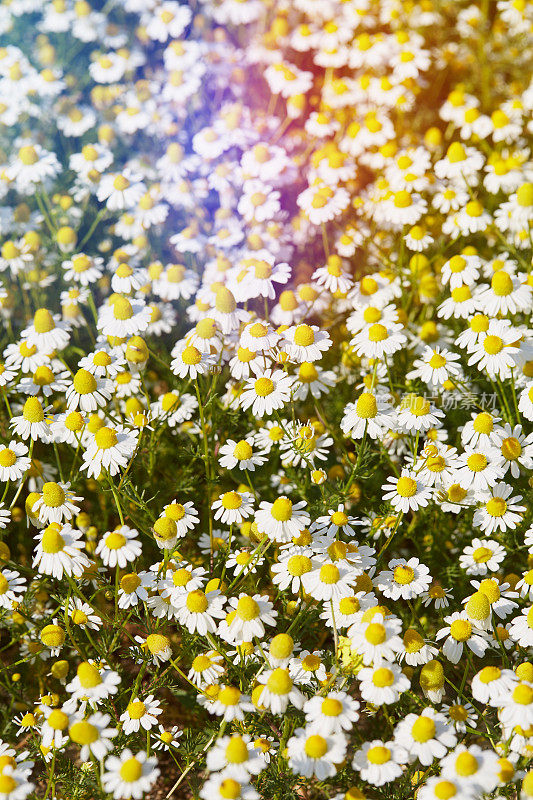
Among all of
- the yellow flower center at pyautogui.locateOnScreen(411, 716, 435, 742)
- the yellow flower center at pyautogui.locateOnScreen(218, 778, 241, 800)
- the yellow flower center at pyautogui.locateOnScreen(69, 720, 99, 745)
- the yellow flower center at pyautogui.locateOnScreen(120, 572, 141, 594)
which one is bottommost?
the yellow flower center at pyautogui.locateOnScreen(69, 720, 99, 745)

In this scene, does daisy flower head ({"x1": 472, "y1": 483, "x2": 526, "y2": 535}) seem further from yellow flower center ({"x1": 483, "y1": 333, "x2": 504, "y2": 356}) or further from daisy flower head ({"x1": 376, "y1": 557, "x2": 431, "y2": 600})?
yellow flower center ({"x1": 483, "y1": 333, "x2": 504, "y2": 356})

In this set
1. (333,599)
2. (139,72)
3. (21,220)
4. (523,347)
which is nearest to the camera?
(333,599)

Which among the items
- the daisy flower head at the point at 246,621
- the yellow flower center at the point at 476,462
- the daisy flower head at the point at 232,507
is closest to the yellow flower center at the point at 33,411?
the daisy flower head at the point at 232,507

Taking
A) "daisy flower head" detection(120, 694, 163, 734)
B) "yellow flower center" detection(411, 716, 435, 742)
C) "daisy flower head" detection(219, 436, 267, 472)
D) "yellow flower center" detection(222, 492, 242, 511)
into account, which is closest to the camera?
"yellow flower center" detection(411, 716, 435, 742)

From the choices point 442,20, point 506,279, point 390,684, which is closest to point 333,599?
point 390,684

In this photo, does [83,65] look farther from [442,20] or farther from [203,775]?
[203,775]

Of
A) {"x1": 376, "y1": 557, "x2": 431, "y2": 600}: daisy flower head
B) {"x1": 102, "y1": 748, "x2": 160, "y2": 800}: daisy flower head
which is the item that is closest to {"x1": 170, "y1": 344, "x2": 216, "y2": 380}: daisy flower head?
{"x1": 376, "y1": 557, "x2": 431, "y2": 600}: daisy flower head

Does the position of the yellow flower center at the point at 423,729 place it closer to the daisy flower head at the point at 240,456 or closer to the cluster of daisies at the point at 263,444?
the cluster of daisies at the point at 263,444

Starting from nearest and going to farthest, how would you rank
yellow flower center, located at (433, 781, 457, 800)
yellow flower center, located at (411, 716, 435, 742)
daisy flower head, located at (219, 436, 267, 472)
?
yellow flower center, located at (433, 781, 457, 800)
yellow flower center, located at (411, 716, 435, 742)
daisy flower head, located at (219, 436, 267, 472)

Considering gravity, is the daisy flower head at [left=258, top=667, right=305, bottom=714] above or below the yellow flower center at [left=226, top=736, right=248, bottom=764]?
above
